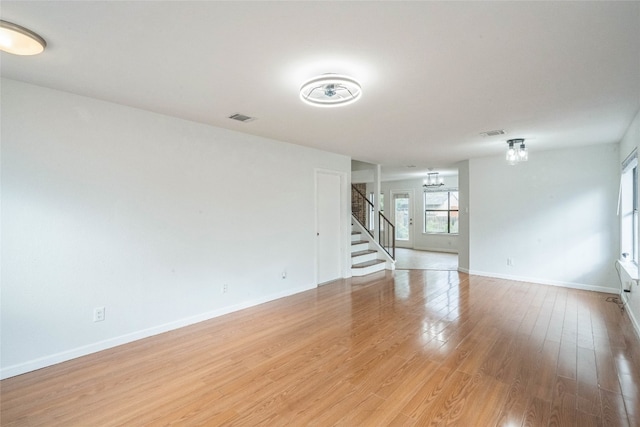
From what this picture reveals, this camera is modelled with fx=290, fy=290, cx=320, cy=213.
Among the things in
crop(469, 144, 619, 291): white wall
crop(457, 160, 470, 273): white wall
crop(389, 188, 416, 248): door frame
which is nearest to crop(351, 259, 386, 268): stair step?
crop(457, 160, 470, 273): white wall

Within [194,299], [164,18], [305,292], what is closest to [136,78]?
[164,18]

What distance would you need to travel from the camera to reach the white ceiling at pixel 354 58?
5.16ft

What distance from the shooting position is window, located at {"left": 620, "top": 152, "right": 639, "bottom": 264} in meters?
4.09

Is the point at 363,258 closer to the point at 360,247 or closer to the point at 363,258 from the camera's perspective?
the point at 363,258

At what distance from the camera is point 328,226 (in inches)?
219

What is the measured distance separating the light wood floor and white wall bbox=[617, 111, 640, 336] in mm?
133

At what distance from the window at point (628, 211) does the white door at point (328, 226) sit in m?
4.29

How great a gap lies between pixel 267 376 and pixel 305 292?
2486mm

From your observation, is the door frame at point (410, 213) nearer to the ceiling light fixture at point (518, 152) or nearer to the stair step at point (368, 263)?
the stair step at point (368, 263)

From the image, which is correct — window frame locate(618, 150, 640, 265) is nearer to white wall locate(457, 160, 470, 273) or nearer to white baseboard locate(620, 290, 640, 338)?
white baseboard locate(620, 290, 640, 338)

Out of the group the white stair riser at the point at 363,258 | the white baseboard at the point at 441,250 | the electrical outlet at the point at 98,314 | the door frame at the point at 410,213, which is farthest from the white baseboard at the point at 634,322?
the door frame at the point at 410,213

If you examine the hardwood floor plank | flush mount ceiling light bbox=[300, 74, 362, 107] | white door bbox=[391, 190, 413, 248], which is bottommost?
the hardwood floor plank

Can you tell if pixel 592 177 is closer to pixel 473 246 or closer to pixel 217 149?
pixel 473 246

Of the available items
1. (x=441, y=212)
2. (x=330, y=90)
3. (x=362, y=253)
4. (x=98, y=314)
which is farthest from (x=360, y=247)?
(x=98, y=314)
